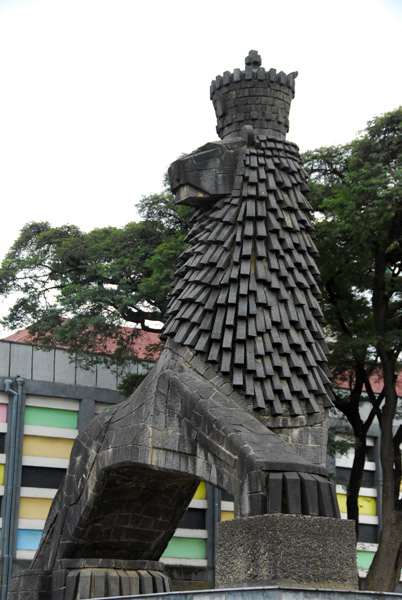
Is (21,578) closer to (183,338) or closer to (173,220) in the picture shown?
(183,338)

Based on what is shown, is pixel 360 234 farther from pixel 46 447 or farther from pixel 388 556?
pixel 46 447

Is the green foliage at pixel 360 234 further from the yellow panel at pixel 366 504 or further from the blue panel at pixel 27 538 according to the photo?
the blue panel at pixel 27 538

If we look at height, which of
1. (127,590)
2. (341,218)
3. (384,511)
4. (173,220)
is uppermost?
(173,220)

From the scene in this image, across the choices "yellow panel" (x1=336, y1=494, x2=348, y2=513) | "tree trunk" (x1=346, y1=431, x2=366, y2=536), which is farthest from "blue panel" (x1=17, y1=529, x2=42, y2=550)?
"yellow panel" (x1=336, y1=494, x2=348, y2=513)

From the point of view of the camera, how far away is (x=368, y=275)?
58.9ft

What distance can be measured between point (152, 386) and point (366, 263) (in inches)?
379

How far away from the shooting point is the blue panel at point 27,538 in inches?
748

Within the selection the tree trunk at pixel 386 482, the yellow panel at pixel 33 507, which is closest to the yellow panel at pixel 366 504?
the tree trunk at pixel 386 482

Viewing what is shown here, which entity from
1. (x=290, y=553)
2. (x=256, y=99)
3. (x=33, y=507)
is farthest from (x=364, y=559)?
(x=290, y=553)

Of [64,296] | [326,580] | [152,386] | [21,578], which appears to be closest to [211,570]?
[64,296]

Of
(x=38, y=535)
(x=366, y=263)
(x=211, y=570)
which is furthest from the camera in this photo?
(x=211, y=570)

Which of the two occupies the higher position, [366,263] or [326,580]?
[366,263]

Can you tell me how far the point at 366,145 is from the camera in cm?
1681

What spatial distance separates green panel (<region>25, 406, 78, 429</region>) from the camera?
64.1ft
